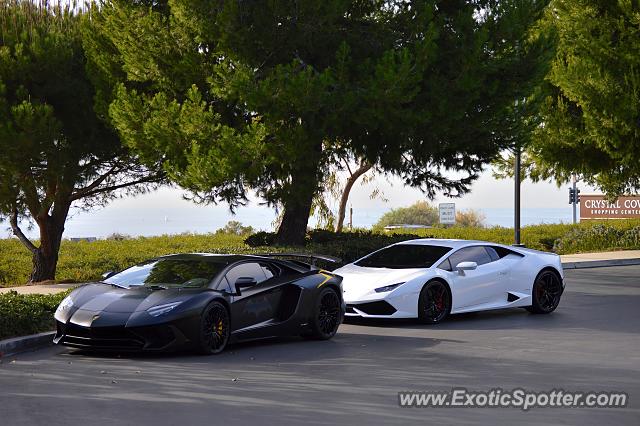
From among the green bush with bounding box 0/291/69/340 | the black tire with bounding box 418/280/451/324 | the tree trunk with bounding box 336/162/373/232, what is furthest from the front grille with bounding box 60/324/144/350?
the tree trunk with bounding box 336/162/373/232

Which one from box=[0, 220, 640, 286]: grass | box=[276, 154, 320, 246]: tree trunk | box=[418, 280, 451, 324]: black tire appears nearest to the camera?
box=[418, 280, 451, 324]: black tire

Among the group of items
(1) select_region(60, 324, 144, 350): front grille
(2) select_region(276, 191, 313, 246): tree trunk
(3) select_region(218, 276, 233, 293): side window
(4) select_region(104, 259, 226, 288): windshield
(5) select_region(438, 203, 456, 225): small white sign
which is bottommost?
(1) select_region(60, 324, 144, 350): front grille

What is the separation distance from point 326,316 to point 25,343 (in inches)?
156

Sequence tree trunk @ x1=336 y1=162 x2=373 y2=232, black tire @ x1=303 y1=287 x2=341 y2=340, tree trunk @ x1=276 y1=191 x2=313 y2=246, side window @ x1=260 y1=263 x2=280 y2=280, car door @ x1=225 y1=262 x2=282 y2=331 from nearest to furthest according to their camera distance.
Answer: car door @ x1=225 y1=262 x2=282 y2=331, side window @ x1=260 y1=263 x2=280 y2=280, black tire @ x1=303 y1=287 x2=341 y2=340, tree trunk @ x1=276 y1=191 x2=313 y2=246, tree trunk @ x1=336 y1=162 x2=373 y2=232

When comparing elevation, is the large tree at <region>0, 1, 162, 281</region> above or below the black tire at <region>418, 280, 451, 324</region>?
above

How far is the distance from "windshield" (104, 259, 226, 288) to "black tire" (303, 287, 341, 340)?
1.56 metres

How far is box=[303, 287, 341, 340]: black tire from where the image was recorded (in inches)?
548

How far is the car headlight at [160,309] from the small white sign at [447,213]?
1293 inches

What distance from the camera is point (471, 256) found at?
16859 mm

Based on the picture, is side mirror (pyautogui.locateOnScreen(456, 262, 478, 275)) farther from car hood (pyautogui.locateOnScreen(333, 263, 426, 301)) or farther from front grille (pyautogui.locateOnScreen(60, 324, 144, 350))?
front grille (pyautogui.locateOnScreen(60, 324, 144, 350))

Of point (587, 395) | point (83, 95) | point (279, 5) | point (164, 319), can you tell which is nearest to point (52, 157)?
point (83, 95)

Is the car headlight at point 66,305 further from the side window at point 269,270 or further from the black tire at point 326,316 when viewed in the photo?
the black tire at point 326,316

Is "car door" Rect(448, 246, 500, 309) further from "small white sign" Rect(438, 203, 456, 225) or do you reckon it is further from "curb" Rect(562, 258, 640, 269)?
"small white sign" Rect(438, 203, 456, 225)

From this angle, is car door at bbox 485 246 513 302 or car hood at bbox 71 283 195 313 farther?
car door at bbox 485 246 513 302
